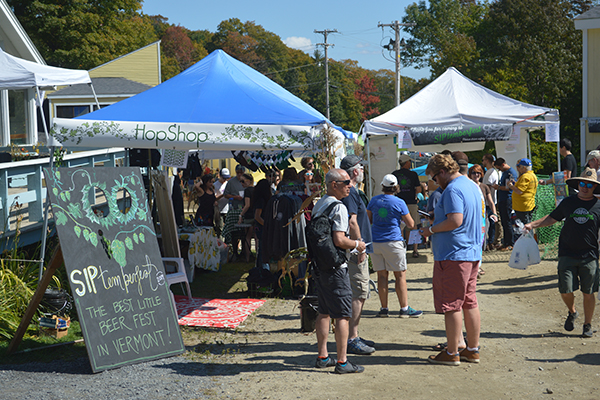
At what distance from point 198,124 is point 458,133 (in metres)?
6.09

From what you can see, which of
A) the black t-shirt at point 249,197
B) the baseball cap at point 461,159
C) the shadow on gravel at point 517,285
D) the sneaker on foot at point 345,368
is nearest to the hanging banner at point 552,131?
the shadow on gravel at point 517,285

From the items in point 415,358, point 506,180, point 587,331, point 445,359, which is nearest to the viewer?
point 445,359

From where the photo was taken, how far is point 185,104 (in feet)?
22.7

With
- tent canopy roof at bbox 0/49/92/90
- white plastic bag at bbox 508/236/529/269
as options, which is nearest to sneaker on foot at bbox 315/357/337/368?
white plastic bag at bbox 508/236/529/269

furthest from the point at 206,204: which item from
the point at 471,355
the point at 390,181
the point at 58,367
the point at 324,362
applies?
the point at 471,355

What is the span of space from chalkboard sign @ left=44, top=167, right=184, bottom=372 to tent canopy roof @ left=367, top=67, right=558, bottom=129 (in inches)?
255

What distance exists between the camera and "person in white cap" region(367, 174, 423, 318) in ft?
21.1

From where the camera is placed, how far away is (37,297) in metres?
5.07

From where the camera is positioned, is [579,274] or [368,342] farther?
[579,274]

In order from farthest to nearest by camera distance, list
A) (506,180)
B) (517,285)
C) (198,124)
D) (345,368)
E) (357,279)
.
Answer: (506,180)
(517,285)
(198,124)
(357,279)
(345,368)

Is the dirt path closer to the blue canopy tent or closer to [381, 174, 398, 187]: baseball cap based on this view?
[381, 174, 398, 187]: baseball cap

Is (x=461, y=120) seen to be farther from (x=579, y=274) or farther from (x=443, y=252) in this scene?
(x=443, y=252)

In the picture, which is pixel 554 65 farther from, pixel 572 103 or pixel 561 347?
pixel 561 347

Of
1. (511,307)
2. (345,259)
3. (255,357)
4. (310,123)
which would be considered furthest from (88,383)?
(511,307)
